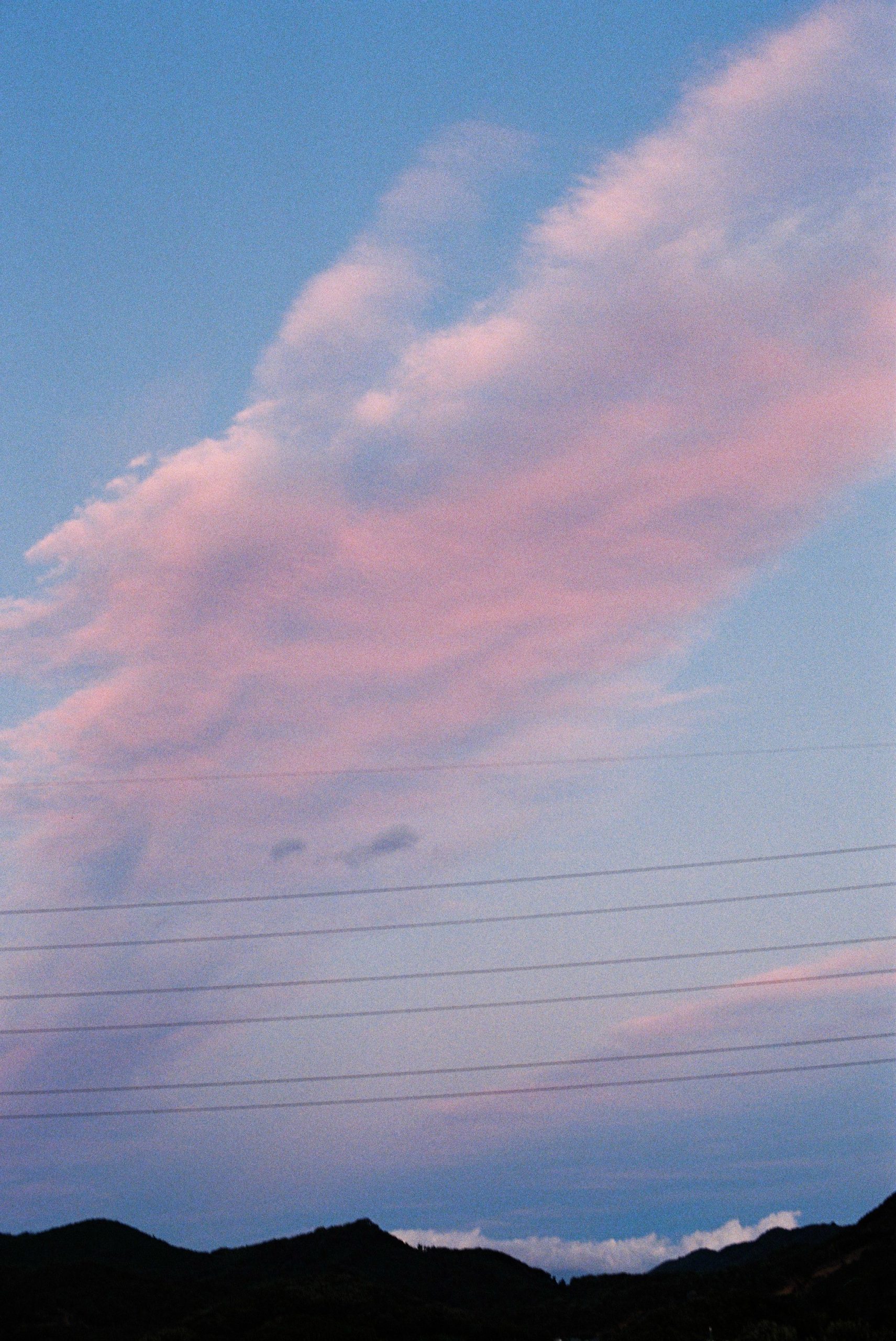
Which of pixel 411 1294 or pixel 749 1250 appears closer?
pixel 411 1294

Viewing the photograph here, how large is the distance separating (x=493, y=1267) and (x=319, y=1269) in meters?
27.2

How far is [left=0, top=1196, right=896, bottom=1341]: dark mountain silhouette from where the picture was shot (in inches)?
2530

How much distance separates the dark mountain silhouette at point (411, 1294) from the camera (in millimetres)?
64250

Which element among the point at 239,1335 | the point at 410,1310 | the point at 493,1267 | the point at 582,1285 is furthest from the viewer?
the point at 493,1267

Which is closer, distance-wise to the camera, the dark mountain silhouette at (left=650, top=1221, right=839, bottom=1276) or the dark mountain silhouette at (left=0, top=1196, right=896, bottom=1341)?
the dark mountain silhouette at (left=0, top=1196, right=896, bottom=1341)

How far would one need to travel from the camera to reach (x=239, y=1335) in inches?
2761

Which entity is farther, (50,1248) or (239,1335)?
(50,1248)

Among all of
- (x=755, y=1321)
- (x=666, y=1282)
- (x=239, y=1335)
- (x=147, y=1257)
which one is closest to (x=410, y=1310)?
(x=239, y=1335)

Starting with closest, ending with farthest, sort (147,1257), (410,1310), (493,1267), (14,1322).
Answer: (410,1310) → (14,1322) → (493,1267) → (147,1257)

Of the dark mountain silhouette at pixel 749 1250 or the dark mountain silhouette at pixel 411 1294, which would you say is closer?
the dark mountain silhouette at pixel 411 1294

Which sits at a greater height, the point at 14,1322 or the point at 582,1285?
the point at 14,1322

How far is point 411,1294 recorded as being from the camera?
108062 mm

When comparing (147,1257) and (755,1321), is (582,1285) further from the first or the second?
(755,1321)

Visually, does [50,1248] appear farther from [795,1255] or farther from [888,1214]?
[888,1214]
